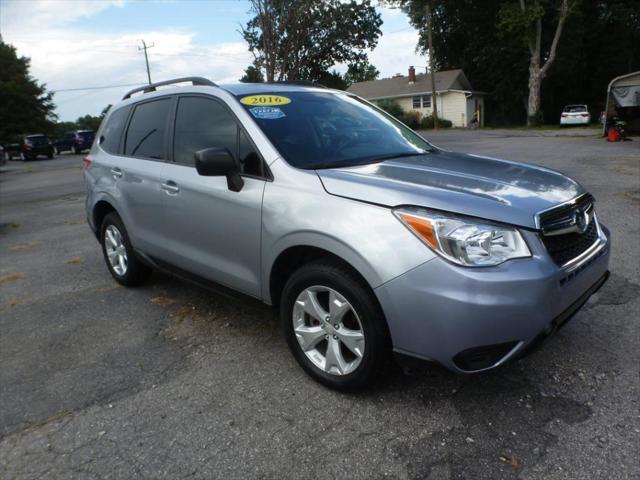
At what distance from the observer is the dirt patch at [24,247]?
282 inches

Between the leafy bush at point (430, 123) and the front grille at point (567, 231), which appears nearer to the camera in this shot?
the front grille at point (567, 231)

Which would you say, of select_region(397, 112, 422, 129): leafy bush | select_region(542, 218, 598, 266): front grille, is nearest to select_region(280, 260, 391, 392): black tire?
select_region(542, 218, 598, 266): front grille

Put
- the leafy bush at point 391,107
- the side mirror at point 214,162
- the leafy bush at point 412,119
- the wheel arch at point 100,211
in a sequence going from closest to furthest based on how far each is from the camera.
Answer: the side mirror at point 214,162
the wheel arch at point 100,211
the leafy bush at point 412,119
the leafy bush at point 391,107

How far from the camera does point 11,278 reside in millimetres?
5684

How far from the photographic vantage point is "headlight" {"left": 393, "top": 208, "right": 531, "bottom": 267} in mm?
2350

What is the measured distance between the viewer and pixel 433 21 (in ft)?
157

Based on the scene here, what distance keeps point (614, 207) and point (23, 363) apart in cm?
733

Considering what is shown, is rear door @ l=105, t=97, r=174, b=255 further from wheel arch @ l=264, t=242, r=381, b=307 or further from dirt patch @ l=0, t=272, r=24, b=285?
dirt patch @ l=0, t=272, r=24, b=285

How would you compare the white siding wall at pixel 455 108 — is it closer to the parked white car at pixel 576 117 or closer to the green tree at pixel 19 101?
the parked white car at pixel 576 117

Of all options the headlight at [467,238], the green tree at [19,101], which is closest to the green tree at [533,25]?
the headlight at [467,238]

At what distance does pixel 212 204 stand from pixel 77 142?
38.2m

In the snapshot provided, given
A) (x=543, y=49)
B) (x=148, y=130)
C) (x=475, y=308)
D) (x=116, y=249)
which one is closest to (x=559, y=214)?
(x=475, y=308)

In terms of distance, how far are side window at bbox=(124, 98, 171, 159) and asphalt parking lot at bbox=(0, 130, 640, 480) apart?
1.35 m

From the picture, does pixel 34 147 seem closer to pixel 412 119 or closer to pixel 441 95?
pixel 412 119
